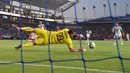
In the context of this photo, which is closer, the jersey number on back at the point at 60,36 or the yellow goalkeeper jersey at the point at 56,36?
the yellow goalkeeper jersey at the point at 56,36

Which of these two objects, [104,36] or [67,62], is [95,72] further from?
[104,36]

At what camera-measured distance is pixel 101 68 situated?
721 cm

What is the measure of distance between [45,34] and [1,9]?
118 feet

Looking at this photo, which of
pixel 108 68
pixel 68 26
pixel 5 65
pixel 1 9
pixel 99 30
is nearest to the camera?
pixel 108 68

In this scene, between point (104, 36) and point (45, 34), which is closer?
point (45, 34)

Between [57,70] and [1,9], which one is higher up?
[1,9]

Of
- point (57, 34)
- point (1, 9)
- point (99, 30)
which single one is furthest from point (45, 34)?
point (1, 9)

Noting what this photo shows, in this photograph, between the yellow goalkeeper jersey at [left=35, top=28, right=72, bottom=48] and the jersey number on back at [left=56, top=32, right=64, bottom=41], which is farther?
the jersey number on back at [left=56, top=32, right=64, bottom=41]

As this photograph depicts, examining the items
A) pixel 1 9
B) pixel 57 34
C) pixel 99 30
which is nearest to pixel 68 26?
pixel 57 34

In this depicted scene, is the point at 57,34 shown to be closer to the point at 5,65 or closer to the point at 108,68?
the point at 5,65

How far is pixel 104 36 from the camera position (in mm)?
41375

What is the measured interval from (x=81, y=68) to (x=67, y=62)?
132cm

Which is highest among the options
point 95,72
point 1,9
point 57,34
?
point 1,9

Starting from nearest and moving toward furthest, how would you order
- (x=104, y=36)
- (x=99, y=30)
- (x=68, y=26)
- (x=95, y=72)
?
(x=95, y=72) → (x=68, y=26) → (x=99, y=30) → (x=104, y=36)
